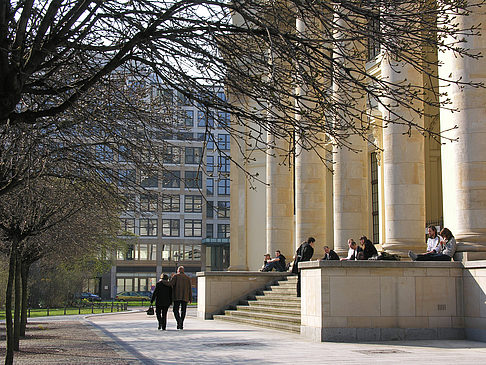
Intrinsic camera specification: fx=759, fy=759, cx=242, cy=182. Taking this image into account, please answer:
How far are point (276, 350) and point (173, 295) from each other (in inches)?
312

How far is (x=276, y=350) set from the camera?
15320 mm

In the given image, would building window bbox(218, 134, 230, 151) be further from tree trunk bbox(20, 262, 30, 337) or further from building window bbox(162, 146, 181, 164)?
tree trunk bbox(20, 262, 30, 337)

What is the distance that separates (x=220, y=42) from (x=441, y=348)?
8924 mm

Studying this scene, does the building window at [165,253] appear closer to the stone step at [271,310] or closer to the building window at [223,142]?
the building window at [223,142]

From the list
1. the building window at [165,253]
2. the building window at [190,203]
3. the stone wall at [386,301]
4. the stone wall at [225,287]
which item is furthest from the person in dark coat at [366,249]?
the building window at [190,203]

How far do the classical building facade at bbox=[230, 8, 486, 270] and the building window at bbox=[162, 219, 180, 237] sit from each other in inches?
2302

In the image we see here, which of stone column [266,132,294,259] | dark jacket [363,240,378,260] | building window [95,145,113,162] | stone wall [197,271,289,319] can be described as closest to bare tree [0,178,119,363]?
building window [95,145,113,162]

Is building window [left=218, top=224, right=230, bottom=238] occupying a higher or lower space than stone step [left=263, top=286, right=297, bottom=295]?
higher

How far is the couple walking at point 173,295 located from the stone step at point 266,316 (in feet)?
8.77

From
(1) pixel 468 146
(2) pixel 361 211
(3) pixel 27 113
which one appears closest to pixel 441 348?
(1) pixel 468 146

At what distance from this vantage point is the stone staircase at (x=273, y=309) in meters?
21.9

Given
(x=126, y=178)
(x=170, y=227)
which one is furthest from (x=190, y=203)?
(x=126, y=178)

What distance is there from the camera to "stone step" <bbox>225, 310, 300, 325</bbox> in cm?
2164

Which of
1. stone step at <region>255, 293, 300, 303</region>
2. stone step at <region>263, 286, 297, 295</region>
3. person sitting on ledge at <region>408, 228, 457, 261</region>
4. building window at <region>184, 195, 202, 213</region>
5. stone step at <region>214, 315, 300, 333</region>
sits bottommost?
stone step at <region>214, 315, 300, 333</region>
